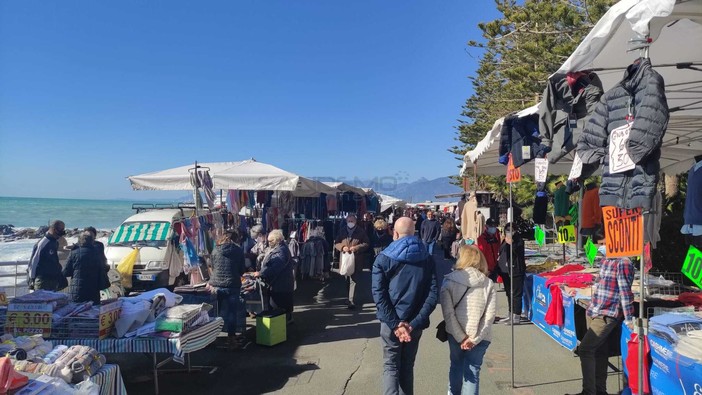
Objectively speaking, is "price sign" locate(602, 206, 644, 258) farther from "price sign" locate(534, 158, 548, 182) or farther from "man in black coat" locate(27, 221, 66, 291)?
"man in black coat" locate(27, 221, 66, 291)

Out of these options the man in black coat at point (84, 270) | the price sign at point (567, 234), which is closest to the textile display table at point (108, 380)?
the man in black coat at point (84, 270)

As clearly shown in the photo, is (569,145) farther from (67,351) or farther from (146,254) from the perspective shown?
(146,254)

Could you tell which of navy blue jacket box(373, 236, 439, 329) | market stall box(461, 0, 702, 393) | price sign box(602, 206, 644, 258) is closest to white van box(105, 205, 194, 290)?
navy blue jacket box(373, 236, 439, 329)

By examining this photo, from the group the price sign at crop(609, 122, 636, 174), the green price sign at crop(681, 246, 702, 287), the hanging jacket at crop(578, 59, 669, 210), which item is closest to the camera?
the hanging jacket at crop(578, 59, 669, 210)

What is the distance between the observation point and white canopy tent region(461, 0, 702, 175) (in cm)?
237

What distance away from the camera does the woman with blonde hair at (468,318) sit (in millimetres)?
3709

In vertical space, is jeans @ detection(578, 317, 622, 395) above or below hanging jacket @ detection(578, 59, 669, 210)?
below

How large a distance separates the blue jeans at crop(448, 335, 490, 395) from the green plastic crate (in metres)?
3.11

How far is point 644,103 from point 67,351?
173 inches

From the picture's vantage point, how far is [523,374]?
513 cm

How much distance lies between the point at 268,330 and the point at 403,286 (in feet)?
10.2

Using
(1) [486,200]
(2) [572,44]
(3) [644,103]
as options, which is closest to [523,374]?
(3) [644,103]

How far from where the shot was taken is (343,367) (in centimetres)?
546

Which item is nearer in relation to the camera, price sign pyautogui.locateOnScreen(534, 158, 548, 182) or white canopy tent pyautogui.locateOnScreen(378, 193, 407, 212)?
price sign pyautogui.locateOnScreen(534, 158, 548, 182)
